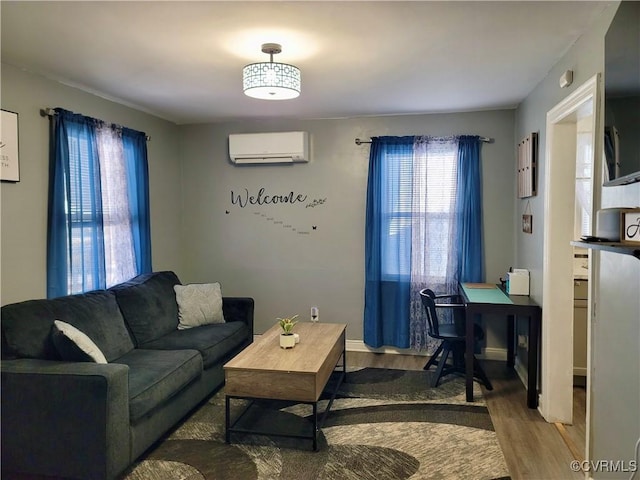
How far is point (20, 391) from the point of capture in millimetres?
2439

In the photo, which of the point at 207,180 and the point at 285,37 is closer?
the point at 285,37

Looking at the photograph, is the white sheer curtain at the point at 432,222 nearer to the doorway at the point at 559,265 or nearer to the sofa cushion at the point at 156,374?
the doorway at the point at 559,265

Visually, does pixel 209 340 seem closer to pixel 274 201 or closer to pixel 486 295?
pixel 274 201

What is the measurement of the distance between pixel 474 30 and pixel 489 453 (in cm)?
246

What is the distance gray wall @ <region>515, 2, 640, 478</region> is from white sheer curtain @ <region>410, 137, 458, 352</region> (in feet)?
6.02

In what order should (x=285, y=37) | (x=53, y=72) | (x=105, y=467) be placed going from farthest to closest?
(x=53, y=72)
(x=285, y=37)
(x=105, y=467)

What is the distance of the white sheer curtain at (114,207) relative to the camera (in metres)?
3.86

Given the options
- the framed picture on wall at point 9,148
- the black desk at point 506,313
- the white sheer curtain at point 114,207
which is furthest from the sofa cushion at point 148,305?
the black desk at point 506,313

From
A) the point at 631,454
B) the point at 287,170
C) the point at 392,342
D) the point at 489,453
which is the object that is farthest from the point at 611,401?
the point at 287,170

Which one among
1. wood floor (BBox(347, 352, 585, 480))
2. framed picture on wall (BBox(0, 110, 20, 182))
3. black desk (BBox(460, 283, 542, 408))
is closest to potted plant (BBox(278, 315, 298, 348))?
black desk (BBox(460, 283, 542, 408))

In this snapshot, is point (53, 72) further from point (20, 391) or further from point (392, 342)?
point (392, 342)

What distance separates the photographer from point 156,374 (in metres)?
2.88

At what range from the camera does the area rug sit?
2.60 meters

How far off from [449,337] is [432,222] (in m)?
1.29
